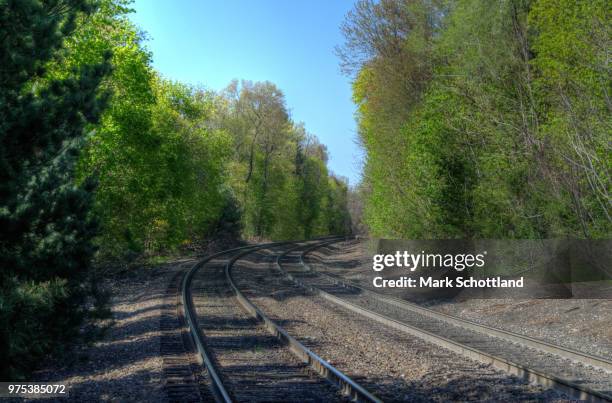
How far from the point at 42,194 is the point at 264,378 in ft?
13.9

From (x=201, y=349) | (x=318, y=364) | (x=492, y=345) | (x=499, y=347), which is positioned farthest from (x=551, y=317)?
(x=201, y=349)

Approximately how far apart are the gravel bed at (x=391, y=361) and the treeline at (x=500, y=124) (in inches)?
202

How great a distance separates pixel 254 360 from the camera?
10273 millimetres

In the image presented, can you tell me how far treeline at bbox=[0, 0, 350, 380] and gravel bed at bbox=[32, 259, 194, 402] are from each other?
0.74 metres

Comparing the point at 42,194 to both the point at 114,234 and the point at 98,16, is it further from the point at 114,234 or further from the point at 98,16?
the point at 114,234

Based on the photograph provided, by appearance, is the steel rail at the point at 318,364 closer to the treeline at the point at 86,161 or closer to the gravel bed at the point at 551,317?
the treeline at the point at 86,161

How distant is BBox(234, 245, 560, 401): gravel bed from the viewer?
8.18 metres

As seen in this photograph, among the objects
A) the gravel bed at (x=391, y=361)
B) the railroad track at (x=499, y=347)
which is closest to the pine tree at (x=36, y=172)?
the gravel bed at (x=391, y=361)

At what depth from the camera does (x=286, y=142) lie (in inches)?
2408

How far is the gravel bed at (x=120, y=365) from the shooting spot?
8.45 meters

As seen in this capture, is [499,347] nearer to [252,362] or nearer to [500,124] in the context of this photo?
[252,362]

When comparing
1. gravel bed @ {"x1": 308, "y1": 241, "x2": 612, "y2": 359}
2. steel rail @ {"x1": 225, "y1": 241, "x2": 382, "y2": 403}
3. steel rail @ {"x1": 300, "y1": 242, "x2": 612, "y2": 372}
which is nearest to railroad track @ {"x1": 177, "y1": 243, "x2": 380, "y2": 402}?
steel rail @ {"x1": 225, "y1": 241, "x2": 382, "y2": 403}

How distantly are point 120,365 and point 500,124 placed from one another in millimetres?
10941

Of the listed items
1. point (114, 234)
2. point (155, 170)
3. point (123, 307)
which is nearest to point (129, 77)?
point (155, 170)
